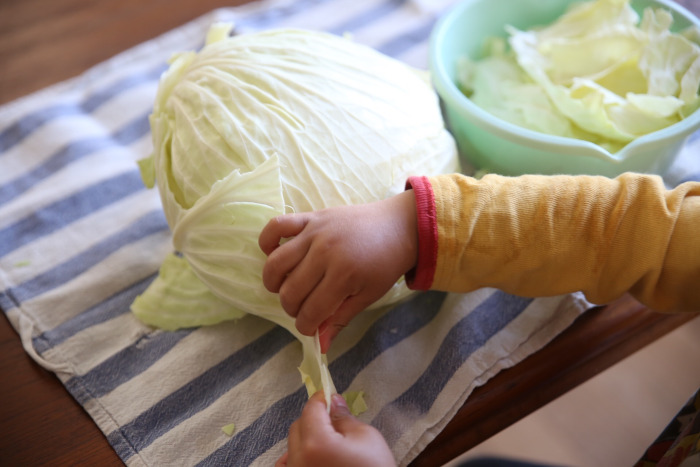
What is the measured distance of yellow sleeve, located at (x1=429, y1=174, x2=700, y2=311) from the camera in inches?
21.9

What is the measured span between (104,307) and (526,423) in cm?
84

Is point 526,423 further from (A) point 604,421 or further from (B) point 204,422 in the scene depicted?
(B) point 204,422

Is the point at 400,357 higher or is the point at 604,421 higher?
the point at 400,357

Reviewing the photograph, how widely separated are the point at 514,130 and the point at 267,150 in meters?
0.29

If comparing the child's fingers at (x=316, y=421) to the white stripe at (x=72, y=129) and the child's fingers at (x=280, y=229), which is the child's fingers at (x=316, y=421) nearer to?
the child's fingers at (x=280, y=229)

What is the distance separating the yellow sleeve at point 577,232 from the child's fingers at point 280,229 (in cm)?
13

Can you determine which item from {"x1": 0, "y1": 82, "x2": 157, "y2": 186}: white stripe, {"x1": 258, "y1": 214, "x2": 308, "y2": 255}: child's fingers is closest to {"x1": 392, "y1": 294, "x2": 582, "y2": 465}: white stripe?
{"x1": 258, "y1": 214, "x2": 308, "y2": 255}: child's fingers

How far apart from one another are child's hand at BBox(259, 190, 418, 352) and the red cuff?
1 centimetres

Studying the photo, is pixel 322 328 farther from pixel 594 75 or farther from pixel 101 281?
pixel 594 75

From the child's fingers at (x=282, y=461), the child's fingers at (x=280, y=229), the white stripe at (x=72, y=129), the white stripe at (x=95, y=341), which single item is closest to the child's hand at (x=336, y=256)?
the child's fingers at (x=280, y=229)

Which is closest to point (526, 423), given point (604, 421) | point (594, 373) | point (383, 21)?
point (604, 421)

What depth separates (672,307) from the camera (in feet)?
1.95

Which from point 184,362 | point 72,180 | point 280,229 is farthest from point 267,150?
point 72,180

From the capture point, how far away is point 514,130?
69 cm
